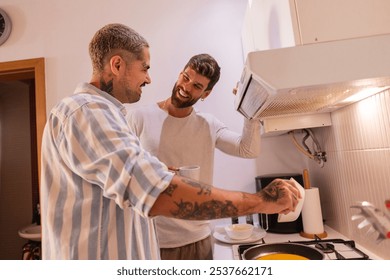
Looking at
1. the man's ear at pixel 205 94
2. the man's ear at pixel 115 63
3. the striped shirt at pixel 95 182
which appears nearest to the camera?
the striped shirt at pixel 95 182

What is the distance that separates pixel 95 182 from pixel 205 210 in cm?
21

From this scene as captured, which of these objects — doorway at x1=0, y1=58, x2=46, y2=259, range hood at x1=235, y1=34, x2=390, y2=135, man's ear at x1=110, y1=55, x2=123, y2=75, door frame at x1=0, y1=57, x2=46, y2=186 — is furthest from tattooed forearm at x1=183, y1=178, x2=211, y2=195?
doorway at x1=0, y1=58, x2=46, y2=259

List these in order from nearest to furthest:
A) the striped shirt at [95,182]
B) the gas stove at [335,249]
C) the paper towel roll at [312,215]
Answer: the striped shirt at [95,182], the gas stove at [335,249], the paper towel roll at [312,215]

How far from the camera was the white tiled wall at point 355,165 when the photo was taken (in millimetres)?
732

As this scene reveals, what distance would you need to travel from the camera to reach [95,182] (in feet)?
1.57

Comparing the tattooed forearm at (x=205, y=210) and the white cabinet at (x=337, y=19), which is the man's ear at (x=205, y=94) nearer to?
the white cabinet at (x=337, y=19)

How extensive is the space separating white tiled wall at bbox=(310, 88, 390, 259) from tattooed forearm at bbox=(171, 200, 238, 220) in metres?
0.51

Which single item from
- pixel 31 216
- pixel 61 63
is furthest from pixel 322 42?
pixel 31 216

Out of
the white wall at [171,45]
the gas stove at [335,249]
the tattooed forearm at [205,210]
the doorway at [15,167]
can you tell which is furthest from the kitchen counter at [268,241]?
the doorway at [15,167]

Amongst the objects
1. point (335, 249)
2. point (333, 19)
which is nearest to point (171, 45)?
point (333, 19)

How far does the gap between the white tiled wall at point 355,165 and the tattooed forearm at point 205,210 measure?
1.67ft

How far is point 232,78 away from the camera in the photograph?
4.08ft

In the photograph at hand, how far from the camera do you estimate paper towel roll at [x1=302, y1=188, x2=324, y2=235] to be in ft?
3.39

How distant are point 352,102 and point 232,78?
542 mm
